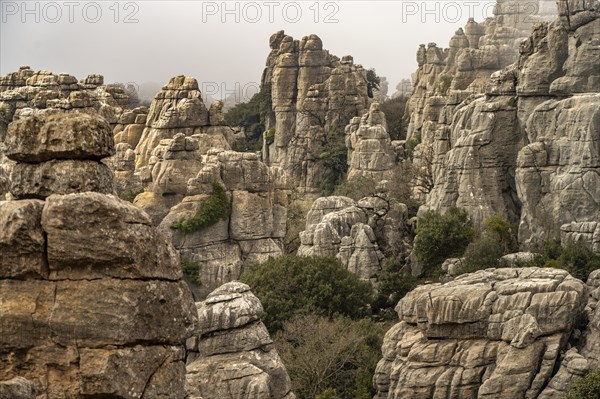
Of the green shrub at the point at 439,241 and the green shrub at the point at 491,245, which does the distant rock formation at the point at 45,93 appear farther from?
the green shrub at the point at 491,245

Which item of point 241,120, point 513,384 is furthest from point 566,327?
point 241,120

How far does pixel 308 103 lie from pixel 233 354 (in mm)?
52945

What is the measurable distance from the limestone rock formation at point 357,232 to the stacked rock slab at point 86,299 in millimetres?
34663

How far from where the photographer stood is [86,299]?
14.8 m

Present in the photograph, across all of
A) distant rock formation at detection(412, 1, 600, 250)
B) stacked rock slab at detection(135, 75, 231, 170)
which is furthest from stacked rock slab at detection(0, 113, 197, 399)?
stacked rock slab at detection(135, 75, 231, 170)

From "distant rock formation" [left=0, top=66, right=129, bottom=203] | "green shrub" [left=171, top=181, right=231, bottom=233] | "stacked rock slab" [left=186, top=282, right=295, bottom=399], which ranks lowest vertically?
"stacked rock slab" [left=186, top=282, right=295, bottom=399]

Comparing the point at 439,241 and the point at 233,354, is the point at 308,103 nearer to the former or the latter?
the point at 439,241

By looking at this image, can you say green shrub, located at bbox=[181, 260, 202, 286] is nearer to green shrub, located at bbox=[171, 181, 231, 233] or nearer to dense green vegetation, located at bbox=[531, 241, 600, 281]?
green shrub, located at bbox=[171, 181, 231, 233]

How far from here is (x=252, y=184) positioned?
163 ft

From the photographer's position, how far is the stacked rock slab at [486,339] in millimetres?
35344

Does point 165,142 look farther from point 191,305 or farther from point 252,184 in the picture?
point 191,305

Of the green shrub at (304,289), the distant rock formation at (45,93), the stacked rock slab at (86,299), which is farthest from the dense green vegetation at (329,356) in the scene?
the distant rock formation at (45,93)

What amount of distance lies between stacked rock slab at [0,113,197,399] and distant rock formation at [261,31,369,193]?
61361 mm

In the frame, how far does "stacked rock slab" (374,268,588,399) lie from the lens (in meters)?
35.3
